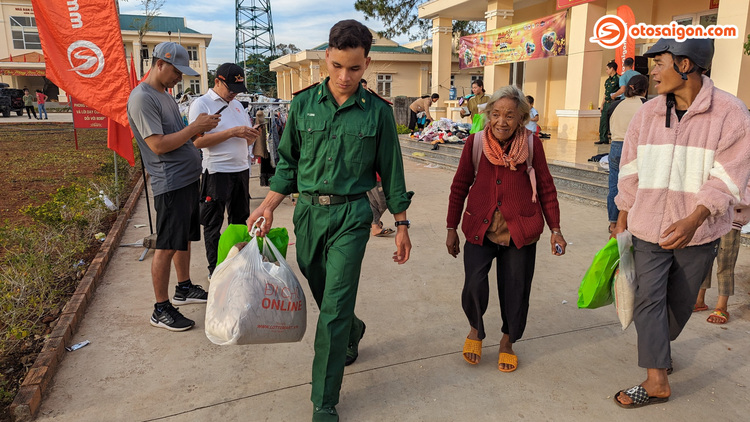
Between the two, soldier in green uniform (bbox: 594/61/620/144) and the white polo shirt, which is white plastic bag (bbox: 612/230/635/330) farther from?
soldier in green uniform (bbox: 594/61/620/144)

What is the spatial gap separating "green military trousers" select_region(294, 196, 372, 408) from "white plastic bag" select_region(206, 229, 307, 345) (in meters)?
0.17

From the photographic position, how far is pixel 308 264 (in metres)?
2.75

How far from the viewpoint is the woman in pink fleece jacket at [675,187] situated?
2432 millimetres

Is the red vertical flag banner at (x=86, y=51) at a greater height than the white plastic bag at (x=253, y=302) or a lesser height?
greater

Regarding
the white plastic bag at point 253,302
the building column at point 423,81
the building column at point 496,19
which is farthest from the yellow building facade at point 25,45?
the white plastic bag at point 253,302

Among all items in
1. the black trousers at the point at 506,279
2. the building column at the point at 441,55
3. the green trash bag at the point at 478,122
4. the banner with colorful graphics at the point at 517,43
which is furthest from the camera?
the building column at the point at 441,55

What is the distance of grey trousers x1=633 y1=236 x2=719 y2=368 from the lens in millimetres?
2629

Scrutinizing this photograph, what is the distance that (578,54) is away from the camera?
12.3 metres

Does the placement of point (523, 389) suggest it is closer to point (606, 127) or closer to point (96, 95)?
point (96, 95)

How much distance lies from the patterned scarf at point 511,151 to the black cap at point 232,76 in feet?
7.48

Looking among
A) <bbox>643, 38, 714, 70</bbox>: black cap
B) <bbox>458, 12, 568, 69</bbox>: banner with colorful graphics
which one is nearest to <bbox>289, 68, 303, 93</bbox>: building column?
<bbox>458, 12, 568, 69</bbox>: banner with colorful graphics

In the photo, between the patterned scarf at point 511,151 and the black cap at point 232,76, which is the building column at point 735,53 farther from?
the black cap at point 232,76

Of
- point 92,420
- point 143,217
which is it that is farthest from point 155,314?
point 143,217

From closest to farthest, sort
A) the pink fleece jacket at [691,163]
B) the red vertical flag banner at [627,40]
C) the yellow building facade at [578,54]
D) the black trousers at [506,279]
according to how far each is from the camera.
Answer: the pink fleece jacket at [691,163] < the black trousers at [506,279] < the yellow building facade at [578,54] < the red vertical flag banner at [627,40]
